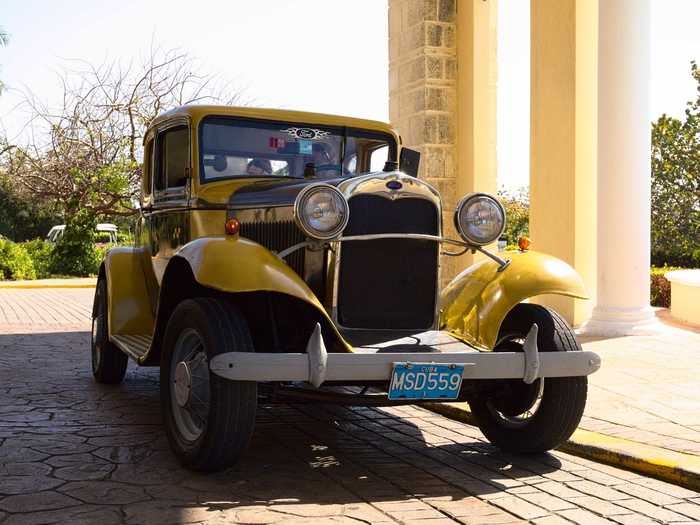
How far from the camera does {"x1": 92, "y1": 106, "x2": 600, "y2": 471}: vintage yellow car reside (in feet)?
13.4

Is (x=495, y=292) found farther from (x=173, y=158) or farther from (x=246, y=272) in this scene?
(x=173, y=158)

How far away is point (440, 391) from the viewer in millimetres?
4168

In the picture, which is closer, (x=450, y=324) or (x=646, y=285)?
(x=450, y=324)

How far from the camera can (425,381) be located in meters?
4.14

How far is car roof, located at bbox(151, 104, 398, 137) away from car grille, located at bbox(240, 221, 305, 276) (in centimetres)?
93

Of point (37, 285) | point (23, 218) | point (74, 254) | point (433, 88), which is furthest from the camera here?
point (23, 218)

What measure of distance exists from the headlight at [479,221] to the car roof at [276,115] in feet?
5.20

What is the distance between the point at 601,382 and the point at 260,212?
10.3 ft

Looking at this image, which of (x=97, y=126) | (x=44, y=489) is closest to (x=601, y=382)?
(x=44, y=489)

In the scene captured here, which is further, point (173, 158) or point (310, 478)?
point (173, 158)

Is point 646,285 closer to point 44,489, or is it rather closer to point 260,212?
point 260,212

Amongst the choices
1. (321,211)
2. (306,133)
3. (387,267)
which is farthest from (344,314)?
(306,133)

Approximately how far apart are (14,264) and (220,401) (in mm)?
20786

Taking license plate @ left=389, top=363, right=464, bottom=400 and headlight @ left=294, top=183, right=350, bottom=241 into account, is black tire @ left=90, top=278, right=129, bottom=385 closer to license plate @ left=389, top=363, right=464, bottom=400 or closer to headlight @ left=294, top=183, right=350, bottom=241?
headlight @ left=294, top=183, right=350, bottom=241
